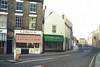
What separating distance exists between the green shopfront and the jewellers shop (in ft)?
27.6

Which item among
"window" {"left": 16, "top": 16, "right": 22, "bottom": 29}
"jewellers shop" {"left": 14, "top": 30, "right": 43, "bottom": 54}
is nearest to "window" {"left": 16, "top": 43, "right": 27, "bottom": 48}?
"jewellers shop" {"left": 14, "top": 30, "right": 43, "bottom": 54}

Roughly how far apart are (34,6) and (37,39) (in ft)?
20.7

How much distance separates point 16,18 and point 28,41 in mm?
4751

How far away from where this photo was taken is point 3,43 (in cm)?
4866

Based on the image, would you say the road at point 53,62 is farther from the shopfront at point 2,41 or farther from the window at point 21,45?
the window at point 21,45

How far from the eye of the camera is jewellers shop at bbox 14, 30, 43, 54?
4997 cm

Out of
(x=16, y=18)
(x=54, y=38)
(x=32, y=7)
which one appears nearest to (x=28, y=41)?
(x=16, y=18)

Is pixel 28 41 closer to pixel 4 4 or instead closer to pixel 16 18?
pixel 16 18

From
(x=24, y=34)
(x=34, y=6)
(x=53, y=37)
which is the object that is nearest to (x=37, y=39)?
(x=24, y=34)

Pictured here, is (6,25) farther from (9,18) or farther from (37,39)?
(37,39)

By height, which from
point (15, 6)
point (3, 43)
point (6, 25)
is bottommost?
point (3, 43)

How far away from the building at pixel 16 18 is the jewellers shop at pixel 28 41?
79cm

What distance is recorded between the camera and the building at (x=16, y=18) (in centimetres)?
4881

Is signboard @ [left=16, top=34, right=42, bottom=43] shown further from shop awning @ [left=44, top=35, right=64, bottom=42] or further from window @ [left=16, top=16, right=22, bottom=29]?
shop awning @ [left=44, top=35, right=64, bottom=42]
